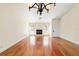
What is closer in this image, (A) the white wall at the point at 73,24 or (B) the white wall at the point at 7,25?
(B) the white wall at the point at 7,25

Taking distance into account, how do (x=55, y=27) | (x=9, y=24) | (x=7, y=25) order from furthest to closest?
1. (x=55, y=27)
2. (x=9, y=24)
3. (x=7, y=25)

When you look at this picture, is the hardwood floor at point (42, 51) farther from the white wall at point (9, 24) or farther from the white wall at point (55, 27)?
the white wall at point (55, 27)

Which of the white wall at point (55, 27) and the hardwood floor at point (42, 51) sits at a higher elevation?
the white wall at point (55, 27)

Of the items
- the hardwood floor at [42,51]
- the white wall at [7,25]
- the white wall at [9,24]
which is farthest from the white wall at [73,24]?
the white wall at [7,25]

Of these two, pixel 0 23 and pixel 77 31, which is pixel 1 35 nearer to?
pixel 0 23

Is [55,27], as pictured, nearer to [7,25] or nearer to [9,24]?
[9,24]

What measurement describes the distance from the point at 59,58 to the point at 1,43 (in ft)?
8.42

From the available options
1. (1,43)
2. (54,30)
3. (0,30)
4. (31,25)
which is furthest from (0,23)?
(31,25)

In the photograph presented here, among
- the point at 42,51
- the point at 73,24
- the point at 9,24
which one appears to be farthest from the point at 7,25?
the point at 73,24

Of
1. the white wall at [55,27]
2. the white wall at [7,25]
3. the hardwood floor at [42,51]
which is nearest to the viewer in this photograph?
the hardwood floor at [42,51]

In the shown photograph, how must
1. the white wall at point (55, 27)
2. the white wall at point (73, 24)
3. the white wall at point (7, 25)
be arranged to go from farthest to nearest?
the white wall at point (55, 27)
the white wall at point (73, 24)
the white wall at point (7, 25)

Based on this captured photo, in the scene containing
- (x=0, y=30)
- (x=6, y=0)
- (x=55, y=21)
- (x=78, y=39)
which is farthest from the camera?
(x=55, y=21)

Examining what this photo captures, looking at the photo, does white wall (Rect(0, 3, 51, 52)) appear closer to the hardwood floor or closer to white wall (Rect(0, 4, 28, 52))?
white wall (Rect(0, 4, 28, 52))

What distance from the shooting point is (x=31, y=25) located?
14430mm
